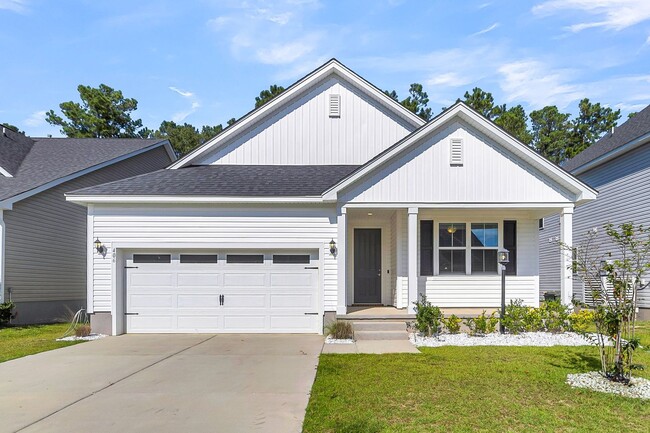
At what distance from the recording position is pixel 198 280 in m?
11.4

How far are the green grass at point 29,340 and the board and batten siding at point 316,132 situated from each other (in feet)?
22.4

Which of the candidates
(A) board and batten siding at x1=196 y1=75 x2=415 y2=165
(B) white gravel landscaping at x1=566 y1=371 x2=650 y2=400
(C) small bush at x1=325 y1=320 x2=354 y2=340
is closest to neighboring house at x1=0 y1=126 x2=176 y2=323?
(A) board and batten siding at x1=196 y1=75 x2=415 y2=165

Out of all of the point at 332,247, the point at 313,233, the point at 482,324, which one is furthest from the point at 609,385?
the point at 313,233

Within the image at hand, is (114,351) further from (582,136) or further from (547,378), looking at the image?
(582,136)

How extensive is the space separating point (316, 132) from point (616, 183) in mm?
10857

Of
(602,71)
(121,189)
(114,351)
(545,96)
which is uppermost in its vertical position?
(545,96)

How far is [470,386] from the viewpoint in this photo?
6074 mm

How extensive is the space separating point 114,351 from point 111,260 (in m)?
2.92

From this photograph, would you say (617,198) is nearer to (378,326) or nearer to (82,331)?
(378,326)

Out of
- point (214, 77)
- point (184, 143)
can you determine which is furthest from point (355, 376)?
point (184, 143)

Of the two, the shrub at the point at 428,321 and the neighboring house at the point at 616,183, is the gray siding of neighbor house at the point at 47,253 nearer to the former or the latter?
the shrub at the point at 428,321

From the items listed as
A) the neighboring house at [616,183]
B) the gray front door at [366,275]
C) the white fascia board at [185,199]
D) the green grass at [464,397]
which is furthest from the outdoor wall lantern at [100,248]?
the neighboring house at [616,183]

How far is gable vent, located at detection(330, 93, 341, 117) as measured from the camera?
46.5 ft

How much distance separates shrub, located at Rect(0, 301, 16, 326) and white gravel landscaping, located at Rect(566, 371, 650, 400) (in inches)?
545
